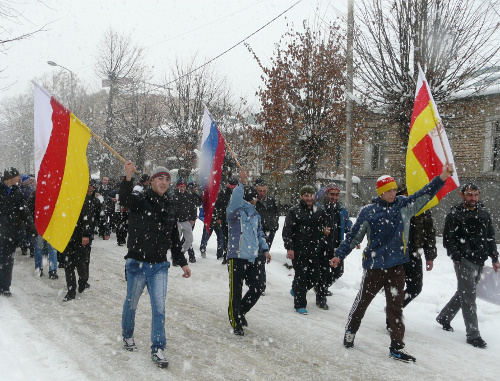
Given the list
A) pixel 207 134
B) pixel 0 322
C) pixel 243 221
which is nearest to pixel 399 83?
pixel 207 134

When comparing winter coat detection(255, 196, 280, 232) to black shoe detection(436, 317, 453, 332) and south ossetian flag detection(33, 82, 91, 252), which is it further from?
south ossetian flag detection(33, 82, 91, 252)

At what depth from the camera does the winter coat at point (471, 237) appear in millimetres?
5512

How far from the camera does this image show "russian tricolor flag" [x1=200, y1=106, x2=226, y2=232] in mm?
7285

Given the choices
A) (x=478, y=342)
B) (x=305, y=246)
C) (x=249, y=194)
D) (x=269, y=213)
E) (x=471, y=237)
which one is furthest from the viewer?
(x=269, y=213)

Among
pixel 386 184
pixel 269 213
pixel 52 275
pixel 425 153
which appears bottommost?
pixel 52 275

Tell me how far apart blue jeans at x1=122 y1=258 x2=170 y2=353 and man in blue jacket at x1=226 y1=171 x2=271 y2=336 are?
1185mm

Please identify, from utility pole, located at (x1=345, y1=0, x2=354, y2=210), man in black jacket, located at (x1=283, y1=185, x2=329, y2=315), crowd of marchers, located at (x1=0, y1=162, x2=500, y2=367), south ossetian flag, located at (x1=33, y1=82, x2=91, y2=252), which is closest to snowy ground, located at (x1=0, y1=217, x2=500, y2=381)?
crowd of marchers, located at (x1=0, y1=162, x2=500, y2=367)

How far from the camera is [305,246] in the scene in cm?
679

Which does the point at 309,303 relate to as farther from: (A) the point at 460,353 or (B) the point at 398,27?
(B) the point at 398,27

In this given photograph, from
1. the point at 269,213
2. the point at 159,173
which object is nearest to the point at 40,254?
the point at 269,213

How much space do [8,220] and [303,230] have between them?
4635mm

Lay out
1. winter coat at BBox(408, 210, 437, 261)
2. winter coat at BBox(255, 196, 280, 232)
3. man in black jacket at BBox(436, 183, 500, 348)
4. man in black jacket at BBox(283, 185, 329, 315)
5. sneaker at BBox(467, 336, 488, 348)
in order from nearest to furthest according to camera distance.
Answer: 1. sneaker at BBox(467, 336, 488, 348)
2. man in black jacket at BBox(436, 183, 500, 348)
3. winter coat at BBox(408, 210, 437, 261)
4. man in black jacket at BBox(283, 185, 329, 315)
5. winter coat at BBox(255, 196, 280, 232)

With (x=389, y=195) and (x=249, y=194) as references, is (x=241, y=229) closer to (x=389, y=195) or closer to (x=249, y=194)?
(x=249, y=194)

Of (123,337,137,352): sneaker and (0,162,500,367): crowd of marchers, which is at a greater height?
(0,162,500,367): crowd of marchers
